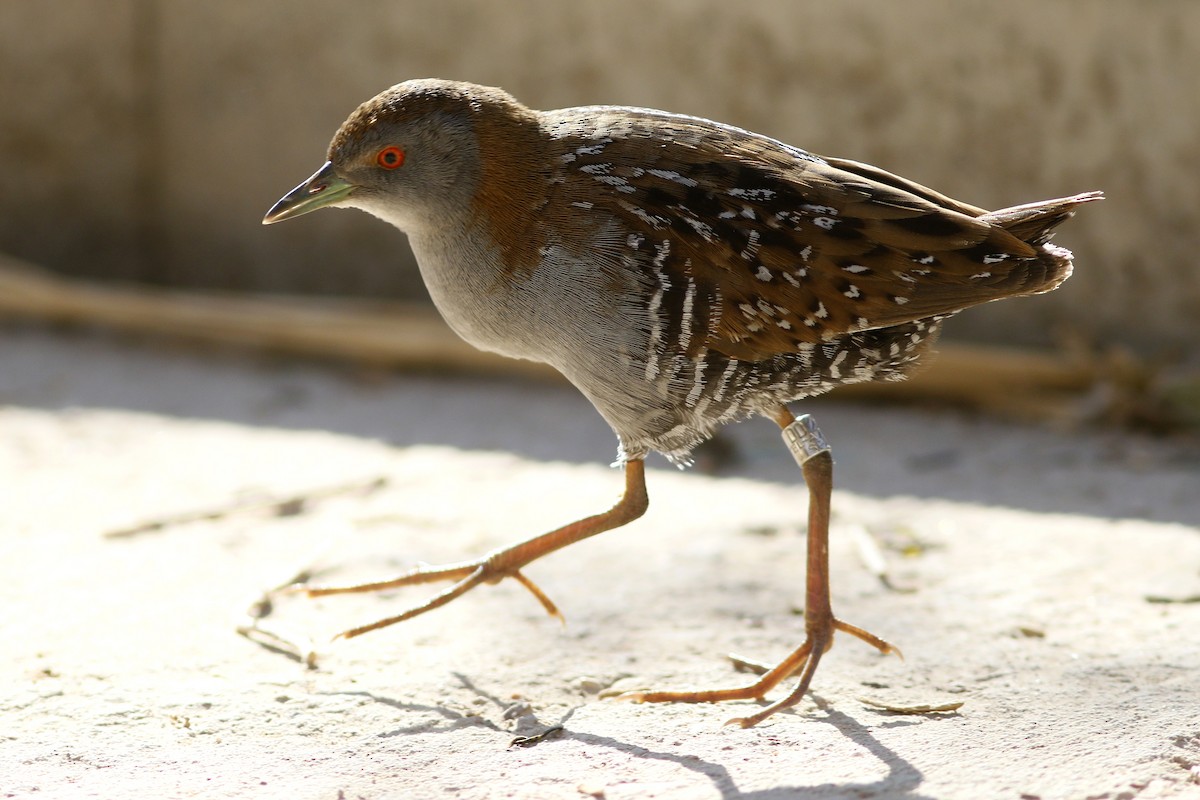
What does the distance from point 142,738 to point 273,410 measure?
9.13 feet

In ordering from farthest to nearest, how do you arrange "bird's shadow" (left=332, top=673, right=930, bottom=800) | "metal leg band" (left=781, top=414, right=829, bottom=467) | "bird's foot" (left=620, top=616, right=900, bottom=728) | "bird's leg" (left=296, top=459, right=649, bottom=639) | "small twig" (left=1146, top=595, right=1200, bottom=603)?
"small twig" (left=1146, top=595, right=1200, bottom=603) < "bird's leg" (left=296, top=459, right=649, bottom=639) < "metal leg band" (left=781, top=414, right=829, bottom=467) < "bird's foot" (left=620, top=616, right=900, bottom=728) < "bird's shadow" (left=332, top=673, right=930, bottom=800)

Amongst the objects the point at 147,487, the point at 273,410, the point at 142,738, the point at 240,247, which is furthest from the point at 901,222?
the point at 240,247

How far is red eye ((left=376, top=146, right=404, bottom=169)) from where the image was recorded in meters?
2.96

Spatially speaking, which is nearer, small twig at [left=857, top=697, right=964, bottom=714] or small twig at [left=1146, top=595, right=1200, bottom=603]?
small twig at [left=857, top=697, right=964, bottom=714]

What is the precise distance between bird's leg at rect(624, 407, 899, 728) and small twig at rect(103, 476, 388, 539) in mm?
1826

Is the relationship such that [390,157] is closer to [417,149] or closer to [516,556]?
[417,149]

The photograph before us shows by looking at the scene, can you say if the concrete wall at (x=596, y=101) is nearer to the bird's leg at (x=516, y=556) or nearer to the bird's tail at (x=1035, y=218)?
the bird's tail at (x=1035, y=218)

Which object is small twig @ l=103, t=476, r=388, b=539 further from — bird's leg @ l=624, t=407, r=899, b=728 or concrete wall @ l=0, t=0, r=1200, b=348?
concrete wall @ l=0, t=0, r=1200, b=348

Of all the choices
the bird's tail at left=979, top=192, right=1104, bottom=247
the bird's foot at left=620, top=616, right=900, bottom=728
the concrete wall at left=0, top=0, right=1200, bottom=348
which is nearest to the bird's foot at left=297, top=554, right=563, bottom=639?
the bird's foot at left=620, top=616, right=900, bottom=728

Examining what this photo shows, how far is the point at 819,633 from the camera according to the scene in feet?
10.2

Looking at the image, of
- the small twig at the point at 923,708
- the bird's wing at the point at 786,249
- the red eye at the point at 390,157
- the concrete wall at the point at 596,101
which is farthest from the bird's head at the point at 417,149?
the concrete wall at the point at 596,101

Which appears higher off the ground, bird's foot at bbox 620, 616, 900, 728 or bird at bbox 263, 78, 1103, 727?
bird at bbox 263, 78, 1103, 727

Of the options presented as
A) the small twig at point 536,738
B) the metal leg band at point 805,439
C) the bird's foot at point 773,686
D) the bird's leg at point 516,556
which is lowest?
the small twig at point 536,738

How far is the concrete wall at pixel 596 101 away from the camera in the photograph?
5.43 m
